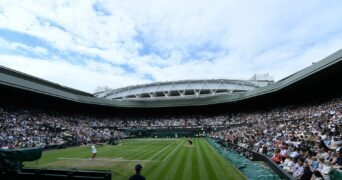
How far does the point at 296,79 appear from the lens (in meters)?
40.0

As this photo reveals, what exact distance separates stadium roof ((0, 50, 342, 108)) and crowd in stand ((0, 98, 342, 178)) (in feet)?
15.1

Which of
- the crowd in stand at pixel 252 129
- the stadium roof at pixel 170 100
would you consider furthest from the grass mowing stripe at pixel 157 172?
the stadium roof at pixel 170 100

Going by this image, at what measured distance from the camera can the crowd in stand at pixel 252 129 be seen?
1503cm

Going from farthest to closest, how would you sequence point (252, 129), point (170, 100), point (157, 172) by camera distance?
point (170, 100)
point (252, 129)
point (157, 172)

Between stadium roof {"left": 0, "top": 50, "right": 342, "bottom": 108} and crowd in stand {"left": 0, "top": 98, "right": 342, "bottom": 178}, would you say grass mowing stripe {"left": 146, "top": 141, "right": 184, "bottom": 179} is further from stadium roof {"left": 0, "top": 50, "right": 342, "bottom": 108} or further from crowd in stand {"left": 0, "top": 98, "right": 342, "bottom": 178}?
stadium roof {"left": 0, "top": 50, "right": 342, "bottom": 108}

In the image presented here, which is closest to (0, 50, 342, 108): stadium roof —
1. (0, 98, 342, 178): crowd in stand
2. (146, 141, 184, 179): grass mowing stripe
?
(0, 98, 342, 178): crowd in stand

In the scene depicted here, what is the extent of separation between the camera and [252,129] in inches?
1697

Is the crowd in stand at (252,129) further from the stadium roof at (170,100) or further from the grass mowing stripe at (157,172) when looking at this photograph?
the grass mowing stripe at (157,172)

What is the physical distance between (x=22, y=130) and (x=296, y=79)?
39.9m

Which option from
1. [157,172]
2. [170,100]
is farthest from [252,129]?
[170,100]

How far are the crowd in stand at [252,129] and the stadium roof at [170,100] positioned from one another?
4.61 metres

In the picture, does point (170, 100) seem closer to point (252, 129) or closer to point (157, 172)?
point (252, 129)

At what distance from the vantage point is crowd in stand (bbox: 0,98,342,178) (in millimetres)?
15033

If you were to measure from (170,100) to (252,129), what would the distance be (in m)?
34.4
